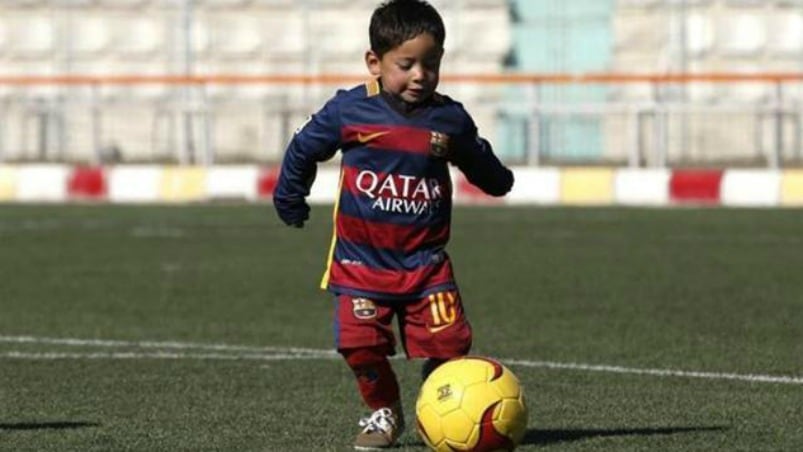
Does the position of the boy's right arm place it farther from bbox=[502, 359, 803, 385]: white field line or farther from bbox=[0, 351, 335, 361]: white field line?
bbox=[0, 351, 335, 361]: white field line

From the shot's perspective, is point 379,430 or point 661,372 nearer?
point 379,430

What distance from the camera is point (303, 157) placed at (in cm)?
820

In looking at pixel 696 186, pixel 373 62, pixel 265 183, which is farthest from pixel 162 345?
pixel 265 183

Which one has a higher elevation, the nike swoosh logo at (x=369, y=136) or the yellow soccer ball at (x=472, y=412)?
the nike swoosh logo at (x=369, y=136)

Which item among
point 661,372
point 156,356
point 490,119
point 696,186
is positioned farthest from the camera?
point 490,119

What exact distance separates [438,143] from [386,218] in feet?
1.03

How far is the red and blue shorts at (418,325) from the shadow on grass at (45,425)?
3.66 ft

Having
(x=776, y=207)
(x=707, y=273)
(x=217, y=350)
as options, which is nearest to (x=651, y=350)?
(x=217, y=350)

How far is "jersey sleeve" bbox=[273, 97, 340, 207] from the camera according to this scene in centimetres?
820

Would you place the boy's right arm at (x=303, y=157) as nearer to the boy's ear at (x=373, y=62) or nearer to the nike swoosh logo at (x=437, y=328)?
the boy's ear at (x=373, y=62)

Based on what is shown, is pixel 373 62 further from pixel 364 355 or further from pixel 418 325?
pixel 364 355

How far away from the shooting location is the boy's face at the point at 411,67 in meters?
7.87

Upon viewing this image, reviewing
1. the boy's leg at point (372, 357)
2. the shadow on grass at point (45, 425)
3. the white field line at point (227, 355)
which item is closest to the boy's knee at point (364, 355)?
the boy's leg at point (372, 357)

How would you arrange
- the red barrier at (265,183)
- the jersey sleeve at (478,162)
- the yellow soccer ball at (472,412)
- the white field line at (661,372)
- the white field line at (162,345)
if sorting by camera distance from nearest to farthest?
the yellow soccer ball at (472,412), the jersey sleeve at (478,162), the white field line at (661,372), the white field line at (162,345), the red barrier at (265,183)
